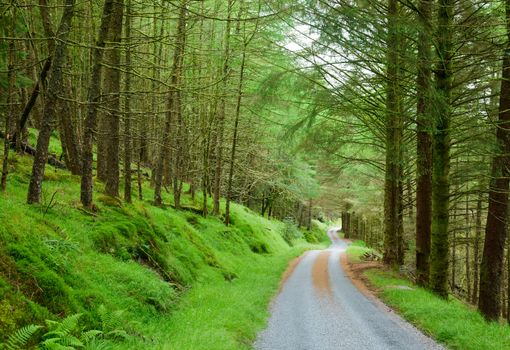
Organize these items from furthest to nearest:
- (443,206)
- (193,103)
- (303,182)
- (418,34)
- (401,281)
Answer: (303,182)
(193,103)
(401,281)
(443,206)
(418,34)

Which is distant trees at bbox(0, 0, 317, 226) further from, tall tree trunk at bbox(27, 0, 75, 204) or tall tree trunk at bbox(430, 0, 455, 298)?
tall tree trunk at bbox(430, 0, 455, 298)

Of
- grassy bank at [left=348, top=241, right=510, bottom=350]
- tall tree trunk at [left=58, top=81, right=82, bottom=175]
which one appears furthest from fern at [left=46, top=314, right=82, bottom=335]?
tall tree trunk at [left=58, top=81, right=82, bottom=175]

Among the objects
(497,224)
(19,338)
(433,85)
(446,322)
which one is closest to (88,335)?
(19,338)

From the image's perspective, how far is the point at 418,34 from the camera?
884cm

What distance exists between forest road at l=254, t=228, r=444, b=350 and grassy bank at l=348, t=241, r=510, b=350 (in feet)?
0.93

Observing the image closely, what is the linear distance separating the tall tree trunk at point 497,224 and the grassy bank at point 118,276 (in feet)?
18.8

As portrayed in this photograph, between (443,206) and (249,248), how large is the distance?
13.0 meters

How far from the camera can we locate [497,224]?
10.0 meters

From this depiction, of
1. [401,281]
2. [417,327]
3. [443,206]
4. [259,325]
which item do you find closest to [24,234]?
[259,325]

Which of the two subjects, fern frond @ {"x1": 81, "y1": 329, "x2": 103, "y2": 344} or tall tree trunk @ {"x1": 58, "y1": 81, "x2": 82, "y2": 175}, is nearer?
fern frond @ {"x1": 81, "y1": 329, "x2": 103, "y2": 344}

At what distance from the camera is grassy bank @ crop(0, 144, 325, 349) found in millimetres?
5234

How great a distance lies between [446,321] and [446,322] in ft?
0.26

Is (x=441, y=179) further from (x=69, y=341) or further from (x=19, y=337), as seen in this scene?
(x=19, y=337)

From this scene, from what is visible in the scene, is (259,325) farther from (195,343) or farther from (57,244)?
(57,244)
